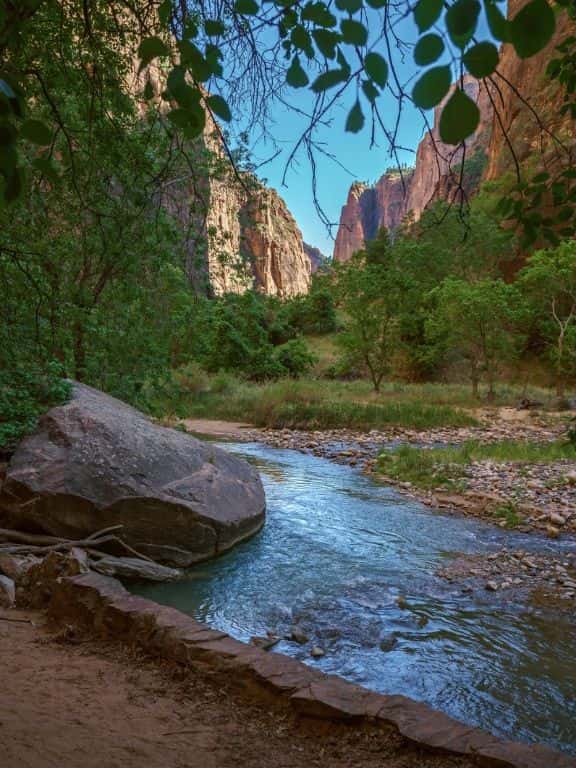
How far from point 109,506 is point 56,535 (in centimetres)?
56

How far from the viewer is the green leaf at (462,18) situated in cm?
79

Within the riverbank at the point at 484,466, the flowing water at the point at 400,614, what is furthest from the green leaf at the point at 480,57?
the riverbank at the point at 484,466

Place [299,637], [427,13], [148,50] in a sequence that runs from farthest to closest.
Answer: [299,637] < [148,50] < [427,13]

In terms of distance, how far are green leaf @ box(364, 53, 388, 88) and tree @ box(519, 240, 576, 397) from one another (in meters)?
20.7

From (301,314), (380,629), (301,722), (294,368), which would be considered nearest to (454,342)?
(294,368)

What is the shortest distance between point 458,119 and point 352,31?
1.99 feet

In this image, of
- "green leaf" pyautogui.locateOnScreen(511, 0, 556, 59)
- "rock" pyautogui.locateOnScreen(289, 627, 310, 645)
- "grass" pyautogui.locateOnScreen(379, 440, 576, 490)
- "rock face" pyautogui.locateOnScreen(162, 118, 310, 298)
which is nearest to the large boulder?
"rock" pyautogui.locateOnScreen(289, 627, 310, 645)

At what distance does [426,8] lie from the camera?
0.86 m

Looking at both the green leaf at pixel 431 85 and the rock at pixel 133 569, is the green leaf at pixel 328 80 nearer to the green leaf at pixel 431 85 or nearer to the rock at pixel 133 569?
the green leaf at pixel 431 85

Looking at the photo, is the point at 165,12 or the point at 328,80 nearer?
the point at 328,80

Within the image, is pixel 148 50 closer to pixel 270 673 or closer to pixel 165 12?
pixel 165 12

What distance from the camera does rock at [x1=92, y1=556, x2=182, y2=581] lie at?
5137 millimetres

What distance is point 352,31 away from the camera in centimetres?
118

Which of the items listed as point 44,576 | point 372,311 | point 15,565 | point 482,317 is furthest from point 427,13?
point 372,311
